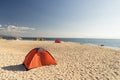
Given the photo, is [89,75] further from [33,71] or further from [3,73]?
[3,73]

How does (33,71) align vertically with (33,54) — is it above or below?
below

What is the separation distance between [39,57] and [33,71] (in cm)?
138

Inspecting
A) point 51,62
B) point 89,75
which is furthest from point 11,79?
point 89,75

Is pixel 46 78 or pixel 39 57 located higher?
pixel 39 57

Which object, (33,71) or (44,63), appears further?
(44,63)

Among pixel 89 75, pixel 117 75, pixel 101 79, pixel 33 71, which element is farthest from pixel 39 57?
pixel 117 75

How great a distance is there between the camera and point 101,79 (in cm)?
675

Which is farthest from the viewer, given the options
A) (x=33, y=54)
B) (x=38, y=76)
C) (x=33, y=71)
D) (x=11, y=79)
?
(x=33, y=54)

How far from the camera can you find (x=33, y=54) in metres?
9.07

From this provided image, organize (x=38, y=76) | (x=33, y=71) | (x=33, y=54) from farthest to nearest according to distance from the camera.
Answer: (x=33, y=54)
(x=33, y=71)
(x=38, y=76)

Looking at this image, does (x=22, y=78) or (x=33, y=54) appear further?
(x=33, y=54)

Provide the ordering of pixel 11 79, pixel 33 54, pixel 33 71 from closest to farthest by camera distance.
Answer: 1. pixel 11 79
2. pixel 33 71
3. pixel 33 54

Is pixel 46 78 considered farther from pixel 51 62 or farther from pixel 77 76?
pixel 51 62

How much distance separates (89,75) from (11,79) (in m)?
4.38
